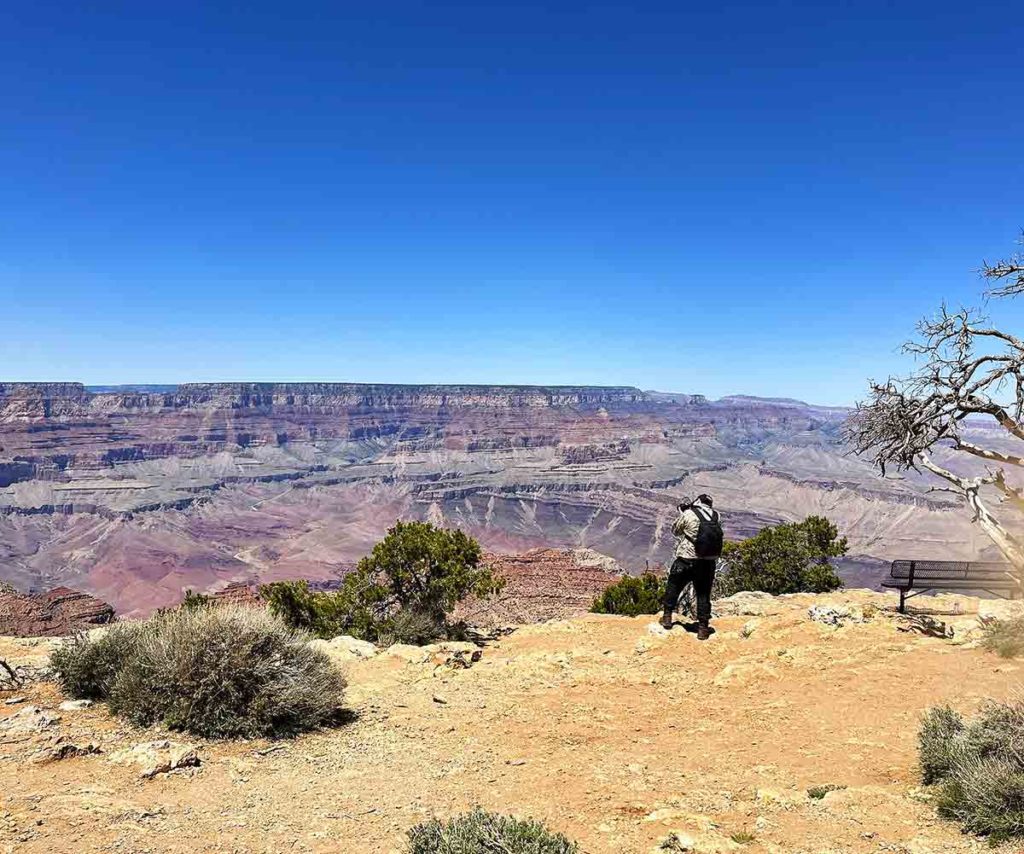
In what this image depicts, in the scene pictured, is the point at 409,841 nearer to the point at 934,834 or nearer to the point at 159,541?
the point at 934,834

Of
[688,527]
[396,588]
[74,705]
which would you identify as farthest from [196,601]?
[688,527]

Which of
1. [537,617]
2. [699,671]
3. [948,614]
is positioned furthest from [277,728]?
[537,617]

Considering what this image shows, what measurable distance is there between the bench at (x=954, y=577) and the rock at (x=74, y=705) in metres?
14.9

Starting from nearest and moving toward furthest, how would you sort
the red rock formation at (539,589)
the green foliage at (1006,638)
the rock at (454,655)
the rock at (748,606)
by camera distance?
the green foliage at (1006,638) < the rock at (454,655) < the rock at (748,606) < the red rock formation at (539,589)

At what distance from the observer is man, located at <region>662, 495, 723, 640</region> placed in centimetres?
1302

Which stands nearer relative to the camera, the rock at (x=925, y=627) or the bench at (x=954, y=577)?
the rock at (x=925, y=627)

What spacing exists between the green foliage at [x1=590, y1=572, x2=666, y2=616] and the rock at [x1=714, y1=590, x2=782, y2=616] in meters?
4.16

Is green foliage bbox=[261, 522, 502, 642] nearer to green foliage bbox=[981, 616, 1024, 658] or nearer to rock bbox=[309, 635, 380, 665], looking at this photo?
rock bbox=[309, 635, 380, 665]

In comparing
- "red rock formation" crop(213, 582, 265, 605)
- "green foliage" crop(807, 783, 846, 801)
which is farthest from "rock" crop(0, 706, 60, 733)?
"red rock formation" crop(213, 582, 265, 605)

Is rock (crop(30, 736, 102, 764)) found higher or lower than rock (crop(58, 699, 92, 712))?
higher

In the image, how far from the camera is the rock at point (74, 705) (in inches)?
324

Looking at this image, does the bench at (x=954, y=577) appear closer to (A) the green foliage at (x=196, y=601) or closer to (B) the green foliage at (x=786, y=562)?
(B) the green foliage at (x=786, y=562)

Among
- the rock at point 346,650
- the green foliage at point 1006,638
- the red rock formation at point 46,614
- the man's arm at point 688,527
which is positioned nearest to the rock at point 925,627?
the green foliage at point 1006,638

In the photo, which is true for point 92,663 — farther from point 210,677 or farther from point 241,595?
point 241,595
